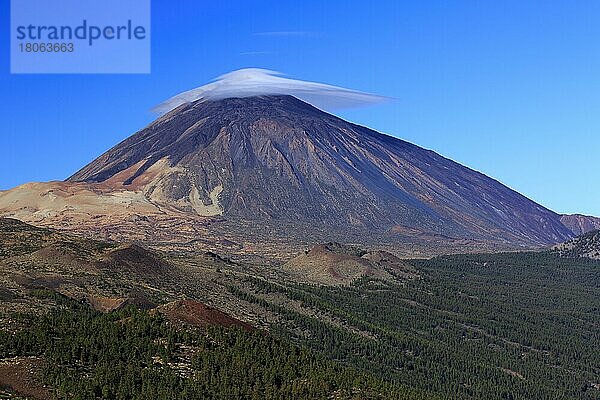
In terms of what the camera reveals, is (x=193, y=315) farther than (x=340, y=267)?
No

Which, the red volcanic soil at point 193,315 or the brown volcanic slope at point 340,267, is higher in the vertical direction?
the red volcanic soil at point 193,315

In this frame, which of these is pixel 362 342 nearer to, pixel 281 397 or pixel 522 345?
pixel 522 345

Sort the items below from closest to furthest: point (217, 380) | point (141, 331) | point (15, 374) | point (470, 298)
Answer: point (15, 374) → point (217, 380) → point (141, 331) → point (470, 298)

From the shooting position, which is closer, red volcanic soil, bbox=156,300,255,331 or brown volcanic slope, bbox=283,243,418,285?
red volcanic soil, bbox=156,300,255,331

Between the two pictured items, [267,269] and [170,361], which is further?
[267,269]

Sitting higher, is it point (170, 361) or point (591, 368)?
point (170, 361)

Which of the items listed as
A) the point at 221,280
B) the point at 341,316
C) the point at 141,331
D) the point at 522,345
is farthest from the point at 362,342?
the point at 141,331

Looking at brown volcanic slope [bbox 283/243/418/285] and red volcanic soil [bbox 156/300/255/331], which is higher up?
red volcanic soil [bbox 156/300/255/331]

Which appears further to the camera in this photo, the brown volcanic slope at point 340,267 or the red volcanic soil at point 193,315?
the brown volcanic slope at point 340,267
